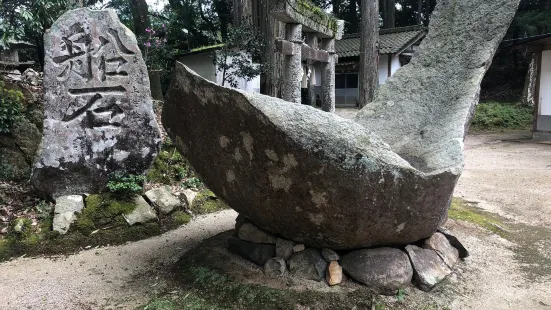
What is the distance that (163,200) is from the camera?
5.00m

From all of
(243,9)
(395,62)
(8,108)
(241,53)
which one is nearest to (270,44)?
(241,53)

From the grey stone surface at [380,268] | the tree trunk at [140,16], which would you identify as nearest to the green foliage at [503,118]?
the tree trunk at [140,16]

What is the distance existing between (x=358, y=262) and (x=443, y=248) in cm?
87

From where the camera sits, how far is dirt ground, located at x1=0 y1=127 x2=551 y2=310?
2.87 m

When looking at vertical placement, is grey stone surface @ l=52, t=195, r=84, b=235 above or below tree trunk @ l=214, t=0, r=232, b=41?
below

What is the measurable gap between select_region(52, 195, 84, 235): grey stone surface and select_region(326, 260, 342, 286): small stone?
2.94m

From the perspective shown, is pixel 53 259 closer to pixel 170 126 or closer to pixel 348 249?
pixel 170 126

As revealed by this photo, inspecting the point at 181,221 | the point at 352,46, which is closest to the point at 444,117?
the point at 181,221

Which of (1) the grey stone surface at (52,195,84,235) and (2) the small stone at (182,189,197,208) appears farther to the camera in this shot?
(2) the small stone at (182,189,197,208)

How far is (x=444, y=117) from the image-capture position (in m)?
3.92

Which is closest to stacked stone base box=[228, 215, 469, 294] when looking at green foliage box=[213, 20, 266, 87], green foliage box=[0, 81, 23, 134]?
green foliage box=[0, 81, 23, 134]

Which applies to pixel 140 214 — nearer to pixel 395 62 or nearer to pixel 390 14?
pixel 395 62

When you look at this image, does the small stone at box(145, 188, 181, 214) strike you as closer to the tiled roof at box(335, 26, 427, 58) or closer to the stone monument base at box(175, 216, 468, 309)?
the stone monument base at box(175, 216, 468, 309)

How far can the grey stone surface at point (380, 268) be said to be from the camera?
2.76 metres
